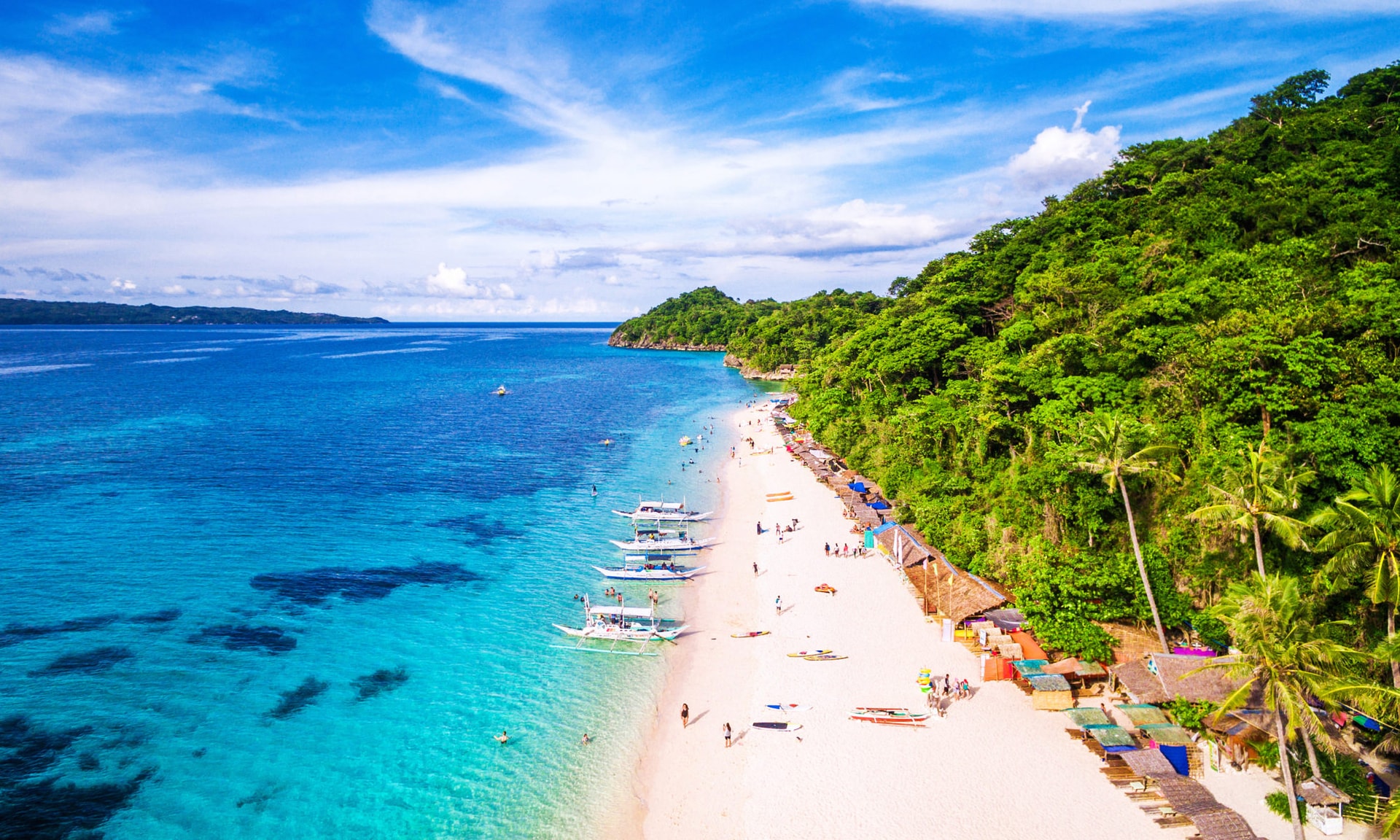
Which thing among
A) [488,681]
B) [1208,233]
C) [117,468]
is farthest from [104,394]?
[1208,233]

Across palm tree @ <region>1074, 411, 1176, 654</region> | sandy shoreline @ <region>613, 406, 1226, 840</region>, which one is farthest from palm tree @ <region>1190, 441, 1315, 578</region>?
sandy shoreline @ <region>613, 406, 1226, 840</region>

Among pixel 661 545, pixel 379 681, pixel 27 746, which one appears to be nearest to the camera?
pixel 27 746

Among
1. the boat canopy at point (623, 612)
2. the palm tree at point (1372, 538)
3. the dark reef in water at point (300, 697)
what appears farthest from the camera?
the boat canopy at point (623, 612)

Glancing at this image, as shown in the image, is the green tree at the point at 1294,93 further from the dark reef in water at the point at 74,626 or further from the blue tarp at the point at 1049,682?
the dark reef in water at the point at 74,626

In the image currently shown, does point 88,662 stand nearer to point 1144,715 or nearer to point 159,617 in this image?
point 159,617

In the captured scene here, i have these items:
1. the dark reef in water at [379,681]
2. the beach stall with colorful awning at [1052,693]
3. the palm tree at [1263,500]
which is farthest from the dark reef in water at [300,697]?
the palm tree at [1263,500]

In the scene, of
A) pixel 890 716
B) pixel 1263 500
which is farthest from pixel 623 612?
pixel 1263 500
